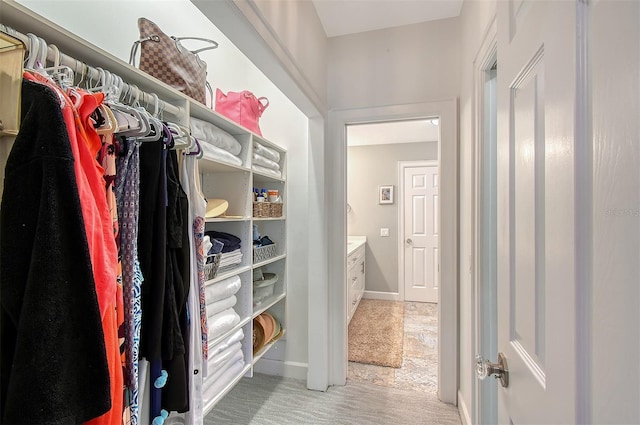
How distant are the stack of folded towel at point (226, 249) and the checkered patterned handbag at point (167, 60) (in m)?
0.75

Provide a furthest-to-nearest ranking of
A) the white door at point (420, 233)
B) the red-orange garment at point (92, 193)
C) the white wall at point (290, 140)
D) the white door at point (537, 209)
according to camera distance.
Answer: the white door at point (420, 233) < the white wall at point (290, 140) < the red-orange garment at point (92, 193) < the white door at point (537, 209)

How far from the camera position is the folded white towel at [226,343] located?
4.77ft

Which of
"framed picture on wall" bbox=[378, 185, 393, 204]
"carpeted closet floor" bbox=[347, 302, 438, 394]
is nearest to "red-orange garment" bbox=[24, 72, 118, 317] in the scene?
"carpeted closet floor" bbox=[347, 302, 438, 394]

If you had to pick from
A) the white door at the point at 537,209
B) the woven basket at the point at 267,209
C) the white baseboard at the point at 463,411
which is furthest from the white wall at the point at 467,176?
the woven basket at the point at 267,209

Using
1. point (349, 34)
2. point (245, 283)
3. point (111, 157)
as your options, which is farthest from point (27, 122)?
point (349, 34)

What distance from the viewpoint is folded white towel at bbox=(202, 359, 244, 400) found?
4.66 feet

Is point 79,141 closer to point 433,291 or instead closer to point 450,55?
point 450,55

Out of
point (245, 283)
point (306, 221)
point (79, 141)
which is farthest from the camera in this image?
point (306, 221)

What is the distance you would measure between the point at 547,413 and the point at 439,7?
A: 7.59ft

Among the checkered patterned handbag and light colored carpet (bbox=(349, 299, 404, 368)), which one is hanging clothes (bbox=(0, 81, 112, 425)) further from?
light colored carpet (bbox=(349, 299, 404, 368))

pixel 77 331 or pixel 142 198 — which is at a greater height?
pixel 142 198

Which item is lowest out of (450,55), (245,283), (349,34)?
(245,283)

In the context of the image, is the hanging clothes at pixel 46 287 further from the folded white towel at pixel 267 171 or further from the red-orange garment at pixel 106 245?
the folded white towel at pixel 267 171

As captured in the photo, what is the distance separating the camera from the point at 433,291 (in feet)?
14.5
